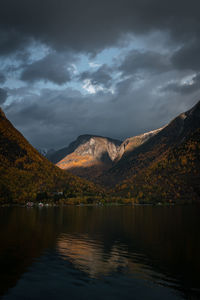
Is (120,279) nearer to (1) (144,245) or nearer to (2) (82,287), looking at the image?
(2) (82,287)

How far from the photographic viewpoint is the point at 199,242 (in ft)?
154

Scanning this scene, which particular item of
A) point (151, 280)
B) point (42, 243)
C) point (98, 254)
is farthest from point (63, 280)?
point (42, 243)

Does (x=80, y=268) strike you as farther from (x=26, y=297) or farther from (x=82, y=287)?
(x=26, y=297)

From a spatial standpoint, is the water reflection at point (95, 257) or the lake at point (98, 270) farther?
the water reflection at point (95, 257)

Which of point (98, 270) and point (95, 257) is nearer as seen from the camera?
point (98, 270)

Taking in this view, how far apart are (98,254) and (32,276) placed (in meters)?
13.7

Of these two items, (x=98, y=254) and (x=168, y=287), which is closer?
(x=168, y=287)

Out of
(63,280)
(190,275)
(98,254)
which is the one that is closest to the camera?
(63,280)

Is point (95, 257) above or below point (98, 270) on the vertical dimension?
below

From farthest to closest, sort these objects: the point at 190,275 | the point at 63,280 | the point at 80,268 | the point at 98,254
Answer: the point at 98,254 → the point at 80,268 → the point at 190,275 → the point at 63,280

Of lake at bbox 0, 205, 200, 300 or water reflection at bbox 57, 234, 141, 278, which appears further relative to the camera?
water reflection at bbox 57, 234, 141, 278

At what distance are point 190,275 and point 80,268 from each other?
12.8m

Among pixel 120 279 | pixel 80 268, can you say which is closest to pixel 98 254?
pixel 80 268

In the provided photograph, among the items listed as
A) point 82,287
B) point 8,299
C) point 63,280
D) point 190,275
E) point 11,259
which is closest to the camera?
point 8,299
